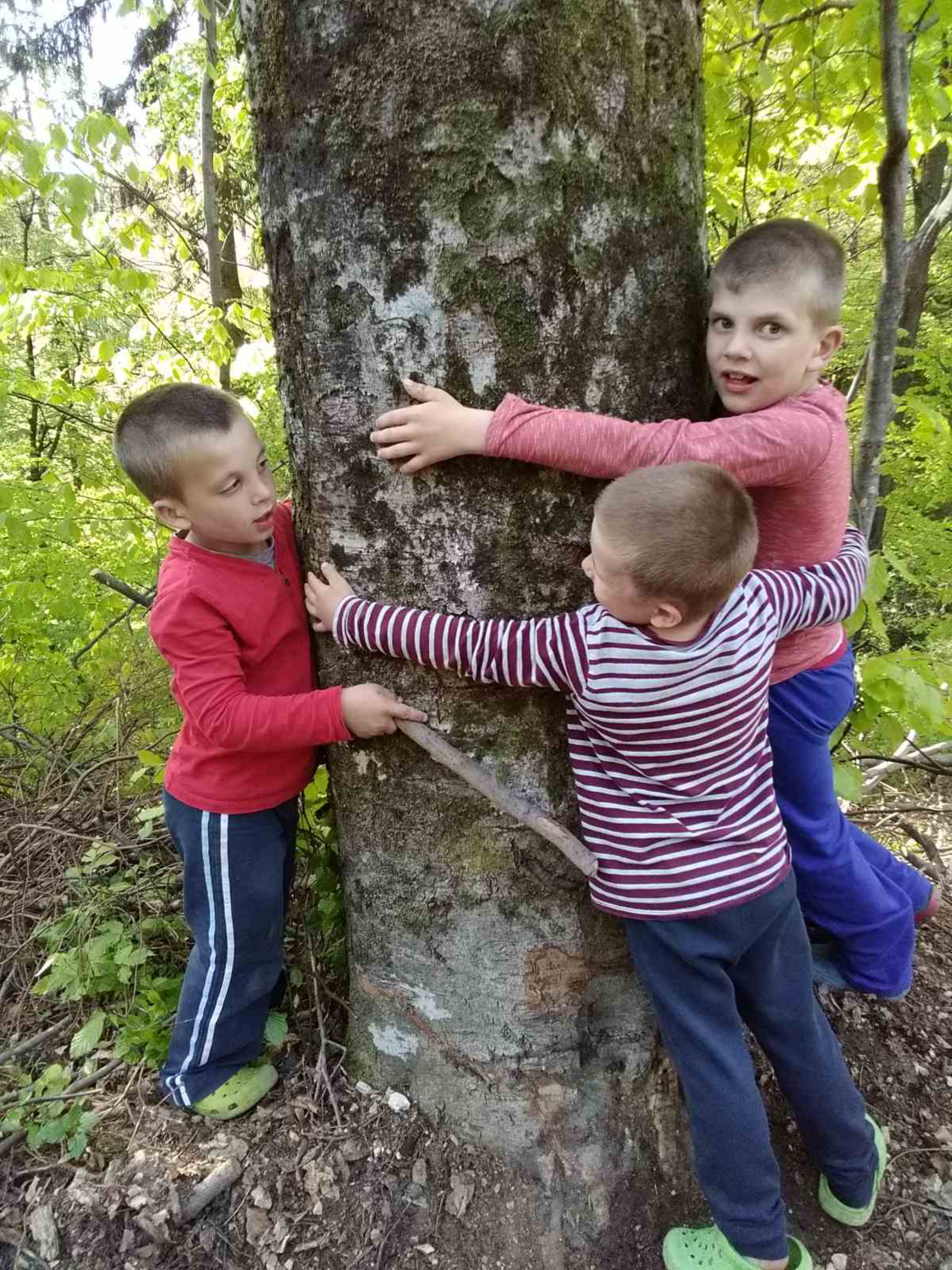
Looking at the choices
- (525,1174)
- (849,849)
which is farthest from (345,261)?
(525,1174)

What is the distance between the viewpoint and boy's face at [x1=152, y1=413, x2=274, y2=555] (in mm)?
1889

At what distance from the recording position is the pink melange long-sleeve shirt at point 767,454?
4.95 ft

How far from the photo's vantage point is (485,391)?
60.9 inches

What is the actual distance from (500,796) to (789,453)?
3.13 ft

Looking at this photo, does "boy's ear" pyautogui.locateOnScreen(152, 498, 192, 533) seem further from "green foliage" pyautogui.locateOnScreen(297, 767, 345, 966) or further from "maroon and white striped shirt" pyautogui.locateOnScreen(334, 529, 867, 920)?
"green foliage" pyautogui.locateOnScreen(297, 767, 345, 966)

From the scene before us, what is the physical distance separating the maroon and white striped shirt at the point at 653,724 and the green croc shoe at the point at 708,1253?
79cm

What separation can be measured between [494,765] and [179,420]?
1.11 m

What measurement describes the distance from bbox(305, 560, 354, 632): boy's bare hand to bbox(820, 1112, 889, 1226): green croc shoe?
1773 millimetres

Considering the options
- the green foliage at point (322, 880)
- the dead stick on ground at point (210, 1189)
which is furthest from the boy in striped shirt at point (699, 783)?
the dead stick on ground at point (210, 1189)

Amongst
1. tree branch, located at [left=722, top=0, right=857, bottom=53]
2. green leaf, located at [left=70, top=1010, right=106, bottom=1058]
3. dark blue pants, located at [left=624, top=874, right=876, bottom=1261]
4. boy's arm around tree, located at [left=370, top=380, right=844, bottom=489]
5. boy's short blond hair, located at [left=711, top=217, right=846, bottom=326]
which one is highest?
tree branch, located at [left=722, top=0, right=857, bottom=53]

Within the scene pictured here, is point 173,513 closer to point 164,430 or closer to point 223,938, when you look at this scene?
point 164,430

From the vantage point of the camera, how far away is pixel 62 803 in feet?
11.2

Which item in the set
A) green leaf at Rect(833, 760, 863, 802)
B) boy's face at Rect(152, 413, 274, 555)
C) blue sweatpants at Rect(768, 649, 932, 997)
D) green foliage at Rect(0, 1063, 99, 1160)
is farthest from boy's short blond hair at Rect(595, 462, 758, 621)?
green foliage at Rect(0, 1063, 99, 1160)

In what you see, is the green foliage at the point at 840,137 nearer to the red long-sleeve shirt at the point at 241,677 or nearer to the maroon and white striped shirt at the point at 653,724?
the maroon and white striped shirt at the point at 653,724
